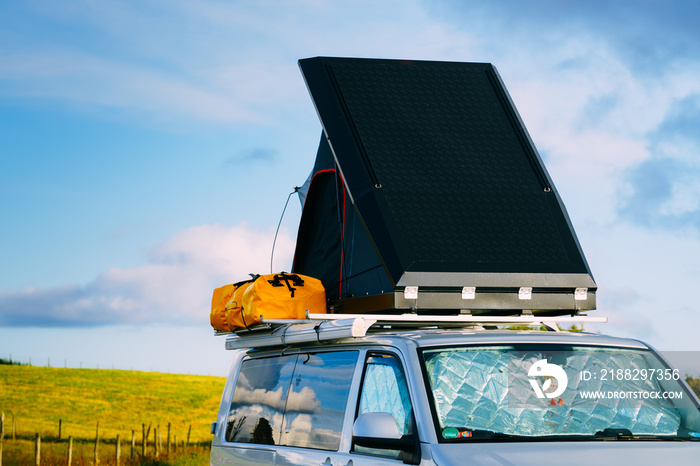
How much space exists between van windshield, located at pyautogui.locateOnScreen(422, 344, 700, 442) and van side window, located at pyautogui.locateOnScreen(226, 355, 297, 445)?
2043 mm

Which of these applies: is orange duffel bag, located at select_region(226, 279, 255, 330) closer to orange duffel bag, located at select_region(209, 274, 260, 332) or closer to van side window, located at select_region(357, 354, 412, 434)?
orange duffel bag, located at select_region(209, 274, 260, 332)

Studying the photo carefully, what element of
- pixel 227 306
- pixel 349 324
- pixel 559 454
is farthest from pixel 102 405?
pixel 559 454

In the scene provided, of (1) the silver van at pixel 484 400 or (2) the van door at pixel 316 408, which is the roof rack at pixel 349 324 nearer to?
(1) the silver van at pixel 484 400

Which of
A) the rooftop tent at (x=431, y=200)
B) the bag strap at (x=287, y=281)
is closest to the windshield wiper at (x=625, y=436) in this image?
the rooftop tent at (x=431, y=200)

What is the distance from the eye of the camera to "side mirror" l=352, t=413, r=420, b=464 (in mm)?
5125

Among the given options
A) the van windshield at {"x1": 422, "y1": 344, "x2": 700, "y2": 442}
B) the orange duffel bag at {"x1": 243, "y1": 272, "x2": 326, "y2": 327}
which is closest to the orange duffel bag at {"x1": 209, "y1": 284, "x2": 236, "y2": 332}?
the orange duffel bag at {"x1": 243, "y1": 272, "x2": 326, "y2": 327}

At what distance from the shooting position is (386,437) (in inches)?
202

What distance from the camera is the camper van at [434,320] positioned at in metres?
5.45

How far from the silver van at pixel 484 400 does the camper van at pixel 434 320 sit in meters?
0.01

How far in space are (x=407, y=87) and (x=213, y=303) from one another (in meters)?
3.11

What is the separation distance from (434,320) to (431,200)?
1.81 metres

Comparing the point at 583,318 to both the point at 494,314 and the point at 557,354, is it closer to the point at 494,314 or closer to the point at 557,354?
the point at 494,314

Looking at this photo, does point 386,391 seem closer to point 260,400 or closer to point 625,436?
point 625,436

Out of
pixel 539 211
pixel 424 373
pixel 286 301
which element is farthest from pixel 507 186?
pixel 424 373
